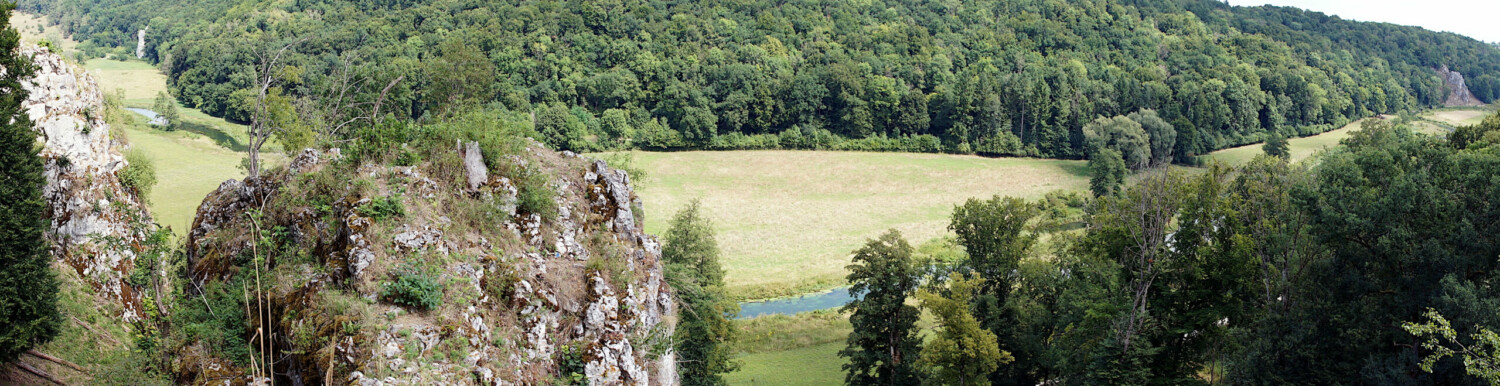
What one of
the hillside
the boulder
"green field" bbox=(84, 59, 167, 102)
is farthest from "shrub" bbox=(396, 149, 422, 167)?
"green field" bbox=(84, 59, 167, 102)

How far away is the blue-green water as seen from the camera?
4631 cm

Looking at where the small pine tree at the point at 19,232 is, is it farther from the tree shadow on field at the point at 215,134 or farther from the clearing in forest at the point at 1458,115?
the clearing in forest at the point at 1458,115

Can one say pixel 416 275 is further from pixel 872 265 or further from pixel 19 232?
pixel 872 265

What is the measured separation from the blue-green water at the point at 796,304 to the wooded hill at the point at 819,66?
36663mm

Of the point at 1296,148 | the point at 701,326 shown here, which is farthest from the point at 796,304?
the point at 1296,148

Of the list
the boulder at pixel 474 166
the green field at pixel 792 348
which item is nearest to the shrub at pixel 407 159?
the boulder at pixel 474 166

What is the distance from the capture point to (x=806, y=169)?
7819 cm

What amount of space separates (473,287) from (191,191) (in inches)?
1889

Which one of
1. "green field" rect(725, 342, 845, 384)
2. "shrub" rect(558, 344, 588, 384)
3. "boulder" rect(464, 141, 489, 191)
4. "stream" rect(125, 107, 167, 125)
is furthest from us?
"stream" rect(125, 107, 167, 125)

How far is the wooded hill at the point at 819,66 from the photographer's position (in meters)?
84.3

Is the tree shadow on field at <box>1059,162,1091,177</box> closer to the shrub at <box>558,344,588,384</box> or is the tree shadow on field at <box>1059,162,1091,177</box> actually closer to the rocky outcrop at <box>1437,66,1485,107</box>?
the rocky outcrop at <box>1437,66,1485,107</box>

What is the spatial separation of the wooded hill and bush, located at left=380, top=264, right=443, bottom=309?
207ft

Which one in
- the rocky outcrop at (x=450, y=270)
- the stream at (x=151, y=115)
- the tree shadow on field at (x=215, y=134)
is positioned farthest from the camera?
the stream at (x=151, y=115)

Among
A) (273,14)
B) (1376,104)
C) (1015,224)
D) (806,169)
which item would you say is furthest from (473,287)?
(1376,104)
